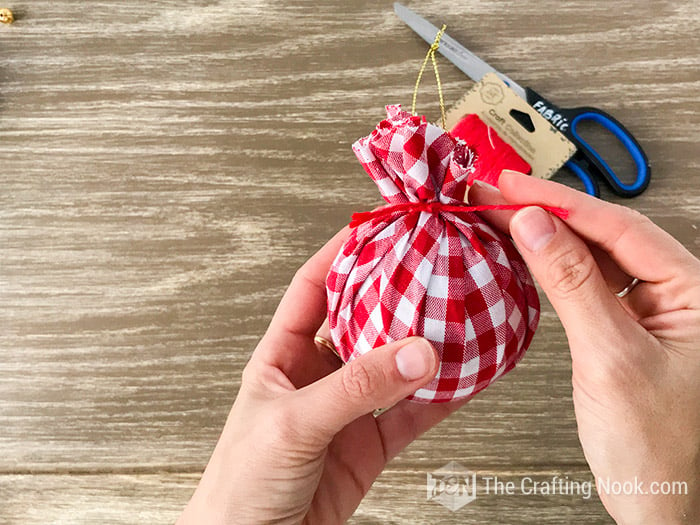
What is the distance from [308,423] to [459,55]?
2.20ft

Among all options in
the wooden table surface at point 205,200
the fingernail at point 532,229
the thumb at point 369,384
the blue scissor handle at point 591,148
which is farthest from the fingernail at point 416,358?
the blue scissor handle at point 591,148

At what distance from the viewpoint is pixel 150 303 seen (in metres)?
0.94

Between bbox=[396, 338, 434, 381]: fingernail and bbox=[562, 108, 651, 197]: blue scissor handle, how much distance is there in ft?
1.71

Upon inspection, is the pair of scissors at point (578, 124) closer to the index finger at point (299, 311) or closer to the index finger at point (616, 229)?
the index finger at point (616, 229)

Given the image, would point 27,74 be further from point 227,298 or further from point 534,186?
point 534,186

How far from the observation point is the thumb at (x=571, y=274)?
61 cm

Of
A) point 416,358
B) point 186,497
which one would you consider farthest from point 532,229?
point 186,497

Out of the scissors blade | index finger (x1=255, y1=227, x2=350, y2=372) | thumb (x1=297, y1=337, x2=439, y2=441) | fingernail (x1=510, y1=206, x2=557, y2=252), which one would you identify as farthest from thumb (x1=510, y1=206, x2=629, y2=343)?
the scissors blade

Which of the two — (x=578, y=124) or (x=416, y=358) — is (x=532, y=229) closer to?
(x=416, y=358)

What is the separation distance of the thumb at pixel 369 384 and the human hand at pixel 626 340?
7.2 inches

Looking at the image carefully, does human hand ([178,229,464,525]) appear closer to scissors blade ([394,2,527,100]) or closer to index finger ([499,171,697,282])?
index finger ([499,171,697,282])

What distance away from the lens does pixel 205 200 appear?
0.97 metres

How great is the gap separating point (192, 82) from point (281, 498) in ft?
2.36

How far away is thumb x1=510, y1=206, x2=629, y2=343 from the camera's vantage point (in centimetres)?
61
